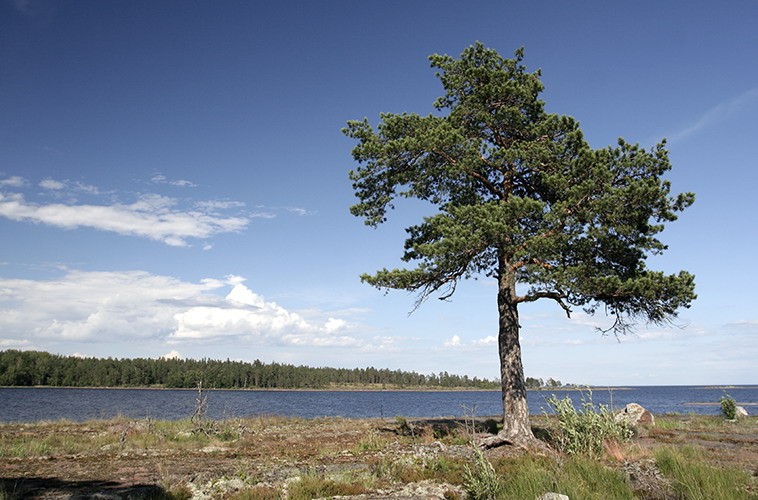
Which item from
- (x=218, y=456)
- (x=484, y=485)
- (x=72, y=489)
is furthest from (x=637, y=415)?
(x=72, y=489)

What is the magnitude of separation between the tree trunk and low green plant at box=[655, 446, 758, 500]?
16.8 ft

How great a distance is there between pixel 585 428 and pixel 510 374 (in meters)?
3.29

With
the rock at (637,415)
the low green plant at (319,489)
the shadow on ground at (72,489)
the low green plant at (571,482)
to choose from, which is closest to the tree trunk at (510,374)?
the low green plant at (571,482)

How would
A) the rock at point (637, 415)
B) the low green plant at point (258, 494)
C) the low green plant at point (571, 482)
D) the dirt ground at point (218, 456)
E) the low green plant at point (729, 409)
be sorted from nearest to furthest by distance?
the low green plant at point (571, 482) < the low green plant at point (258, 494) < the dirt ground at point (218, 456) < the rock at point (637, 415) < the low green plant at point (729, 409)

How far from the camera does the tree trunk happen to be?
1509 cm

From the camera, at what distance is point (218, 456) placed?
51.9 ft

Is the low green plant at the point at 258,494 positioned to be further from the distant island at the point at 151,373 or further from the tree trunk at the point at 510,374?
the distant island at the point at 151,373

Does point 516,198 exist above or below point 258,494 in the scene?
above

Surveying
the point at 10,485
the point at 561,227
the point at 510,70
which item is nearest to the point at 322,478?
the point at 10,485

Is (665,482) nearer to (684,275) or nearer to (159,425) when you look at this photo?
(684,275)

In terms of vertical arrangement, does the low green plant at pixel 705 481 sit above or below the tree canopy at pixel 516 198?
below

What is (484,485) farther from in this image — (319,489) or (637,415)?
(637,415)

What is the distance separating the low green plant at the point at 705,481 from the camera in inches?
301

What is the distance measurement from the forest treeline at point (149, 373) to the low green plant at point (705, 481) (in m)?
125
